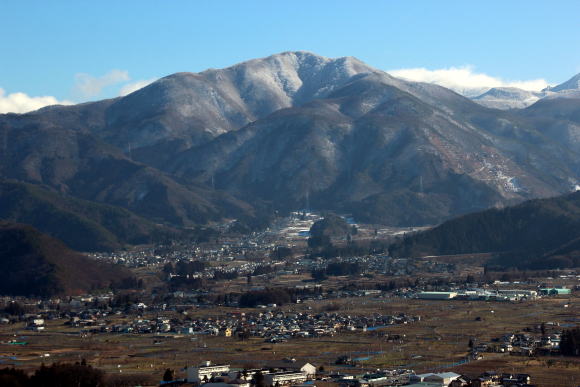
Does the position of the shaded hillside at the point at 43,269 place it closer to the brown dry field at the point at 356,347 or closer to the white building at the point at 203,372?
the brown dry field at the point at 356,347

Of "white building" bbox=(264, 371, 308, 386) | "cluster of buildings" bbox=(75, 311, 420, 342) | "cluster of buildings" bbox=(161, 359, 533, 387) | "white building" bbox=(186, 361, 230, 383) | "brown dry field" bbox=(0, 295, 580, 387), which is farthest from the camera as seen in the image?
"cluster of buildings" bbox=(75, 311, 420, 342)

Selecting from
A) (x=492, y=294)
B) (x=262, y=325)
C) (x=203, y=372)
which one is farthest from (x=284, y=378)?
(x=492, y=294)

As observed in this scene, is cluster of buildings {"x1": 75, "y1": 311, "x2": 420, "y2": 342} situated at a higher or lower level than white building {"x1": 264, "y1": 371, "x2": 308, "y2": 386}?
higher

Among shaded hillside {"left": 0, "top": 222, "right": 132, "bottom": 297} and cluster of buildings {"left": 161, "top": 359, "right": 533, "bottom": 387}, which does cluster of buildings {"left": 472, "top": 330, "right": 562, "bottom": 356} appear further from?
shaded hillside {"left": 0, "top": 222, "right": 132, "bottom": 297}

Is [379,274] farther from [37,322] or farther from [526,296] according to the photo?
[37,322]

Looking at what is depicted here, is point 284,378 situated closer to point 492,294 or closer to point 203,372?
point 203,372

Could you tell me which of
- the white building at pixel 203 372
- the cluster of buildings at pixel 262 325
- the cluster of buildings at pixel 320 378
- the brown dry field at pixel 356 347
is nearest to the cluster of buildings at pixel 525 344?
the brown dry field at pixel 356 347

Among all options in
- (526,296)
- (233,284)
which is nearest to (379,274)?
(233,284)

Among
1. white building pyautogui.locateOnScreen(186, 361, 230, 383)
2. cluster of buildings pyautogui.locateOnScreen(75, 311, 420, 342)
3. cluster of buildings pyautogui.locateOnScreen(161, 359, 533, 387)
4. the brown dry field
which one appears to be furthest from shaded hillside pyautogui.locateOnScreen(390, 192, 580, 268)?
white building pyautogui.locateOnScreen(186, 361, 230, 383)
